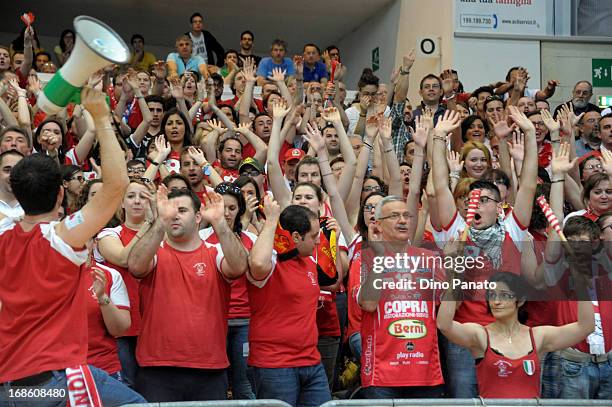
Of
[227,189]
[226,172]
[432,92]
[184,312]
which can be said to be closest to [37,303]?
[184,312]

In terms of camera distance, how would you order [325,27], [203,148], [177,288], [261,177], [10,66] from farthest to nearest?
[325,27], [10,66], [203,148], [261,177], [177,288]

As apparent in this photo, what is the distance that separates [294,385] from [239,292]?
97 cm

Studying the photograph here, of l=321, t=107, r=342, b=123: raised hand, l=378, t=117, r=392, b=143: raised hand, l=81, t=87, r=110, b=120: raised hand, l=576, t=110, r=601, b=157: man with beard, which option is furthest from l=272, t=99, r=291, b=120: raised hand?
l=81, t=87, r=110, b=120: raised hand

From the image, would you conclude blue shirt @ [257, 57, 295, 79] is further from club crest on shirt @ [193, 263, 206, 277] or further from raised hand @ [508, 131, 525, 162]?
club crest on shirt @ [193, 263, 206, 277]

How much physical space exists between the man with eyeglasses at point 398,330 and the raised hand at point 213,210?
1040 mm

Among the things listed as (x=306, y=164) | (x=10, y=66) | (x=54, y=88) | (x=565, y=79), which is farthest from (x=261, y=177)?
(x=565, y=79)

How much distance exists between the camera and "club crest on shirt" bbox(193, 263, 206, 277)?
5453mm

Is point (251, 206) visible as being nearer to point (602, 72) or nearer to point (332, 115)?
point (332, 115)

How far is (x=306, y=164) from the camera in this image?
7.41 meters

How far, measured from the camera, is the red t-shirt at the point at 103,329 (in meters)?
5.38

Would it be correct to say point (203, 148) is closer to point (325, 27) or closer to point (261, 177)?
point (261, 177)

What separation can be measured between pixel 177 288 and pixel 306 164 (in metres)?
2.29

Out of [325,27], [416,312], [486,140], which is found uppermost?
[325,27]

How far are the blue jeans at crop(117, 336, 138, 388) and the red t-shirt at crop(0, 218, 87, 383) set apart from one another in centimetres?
156
